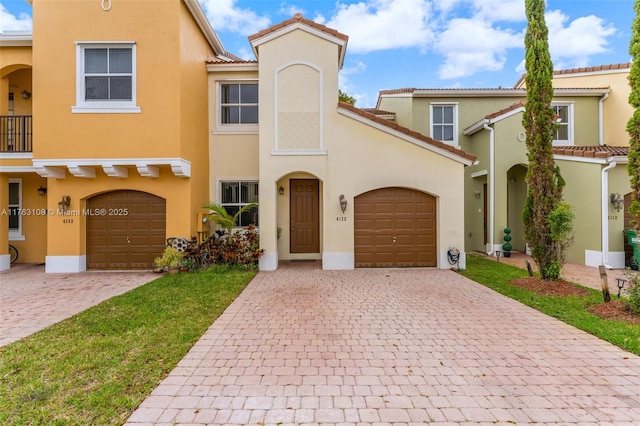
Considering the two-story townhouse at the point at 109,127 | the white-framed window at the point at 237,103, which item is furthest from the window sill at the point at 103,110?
the white-framed window at the point at 237,103

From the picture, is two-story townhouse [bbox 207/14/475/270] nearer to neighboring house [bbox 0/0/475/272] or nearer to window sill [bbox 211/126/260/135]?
neighboring house [bbox 0/0/475/272]

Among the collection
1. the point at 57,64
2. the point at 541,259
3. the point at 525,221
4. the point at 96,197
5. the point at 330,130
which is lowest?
the point at 541,259

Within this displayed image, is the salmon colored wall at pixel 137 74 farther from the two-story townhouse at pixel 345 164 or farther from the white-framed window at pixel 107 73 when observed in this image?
the two-story townhouse at pixel 345 164

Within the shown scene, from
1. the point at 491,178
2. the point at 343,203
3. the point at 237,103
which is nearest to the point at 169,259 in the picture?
the point at 343,203

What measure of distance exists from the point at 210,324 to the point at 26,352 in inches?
97.3

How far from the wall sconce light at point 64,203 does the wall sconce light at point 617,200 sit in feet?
58.3

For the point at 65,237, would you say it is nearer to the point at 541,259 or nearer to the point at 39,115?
the point at 39,115

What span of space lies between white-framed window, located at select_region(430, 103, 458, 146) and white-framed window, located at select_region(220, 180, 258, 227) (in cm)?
883

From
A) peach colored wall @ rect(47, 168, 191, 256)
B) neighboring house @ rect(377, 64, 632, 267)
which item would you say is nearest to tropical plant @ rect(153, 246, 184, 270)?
peach colored wall @ rect(47, 168, 191, 256)

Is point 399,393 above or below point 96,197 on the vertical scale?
below

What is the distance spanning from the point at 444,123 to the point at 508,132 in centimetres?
275

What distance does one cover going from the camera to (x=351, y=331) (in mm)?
5012

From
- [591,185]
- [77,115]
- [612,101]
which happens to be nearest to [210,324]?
[77,115]

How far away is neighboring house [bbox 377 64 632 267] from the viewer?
11278 mm
